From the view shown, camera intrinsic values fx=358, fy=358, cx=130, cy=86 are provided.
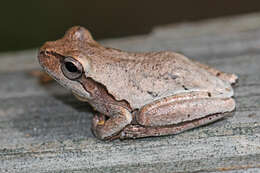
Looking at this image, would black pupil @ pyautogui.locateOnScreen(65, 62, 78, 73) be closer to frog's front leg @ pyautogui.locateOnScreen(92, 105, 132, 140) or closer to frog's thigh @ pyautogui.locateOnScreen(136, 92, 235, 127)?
frog's front leg @ pyautogui.locateOnScreen(92, 105, 132, 140)

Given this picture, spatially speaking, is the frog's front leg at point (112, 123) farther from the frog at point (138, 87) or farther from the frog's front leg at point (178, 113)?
the frog's front leg at point (178, 113)

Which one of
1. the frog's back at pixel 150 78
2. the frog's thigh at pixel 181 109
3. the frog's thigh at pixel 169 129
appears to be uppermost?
the frog's back at pixel 150 78

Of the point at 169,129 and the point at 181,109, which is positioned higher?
the point at 181,109

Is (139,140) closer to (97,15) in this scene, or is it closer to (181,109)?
(181,109)

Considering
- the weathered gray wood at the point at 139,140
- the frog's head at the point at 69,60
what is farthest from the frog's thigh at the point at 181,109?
the frog's head at the point at 69,60

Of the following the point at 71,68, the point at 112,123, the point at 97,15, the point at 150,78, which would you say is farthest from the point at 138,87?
the point at 97,15

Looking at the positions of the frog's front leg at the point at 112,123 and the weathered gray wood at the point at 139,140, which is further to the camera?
the frog's front leg at the point at 112,123

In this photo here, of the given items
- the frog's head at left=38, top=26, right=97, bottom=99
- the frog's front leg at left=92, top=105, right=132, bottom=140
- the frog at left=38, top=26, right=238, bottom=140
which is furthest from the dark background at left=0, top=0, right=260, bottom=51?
the frog's front leg at left=92, top=105, right=132, bottom=140
